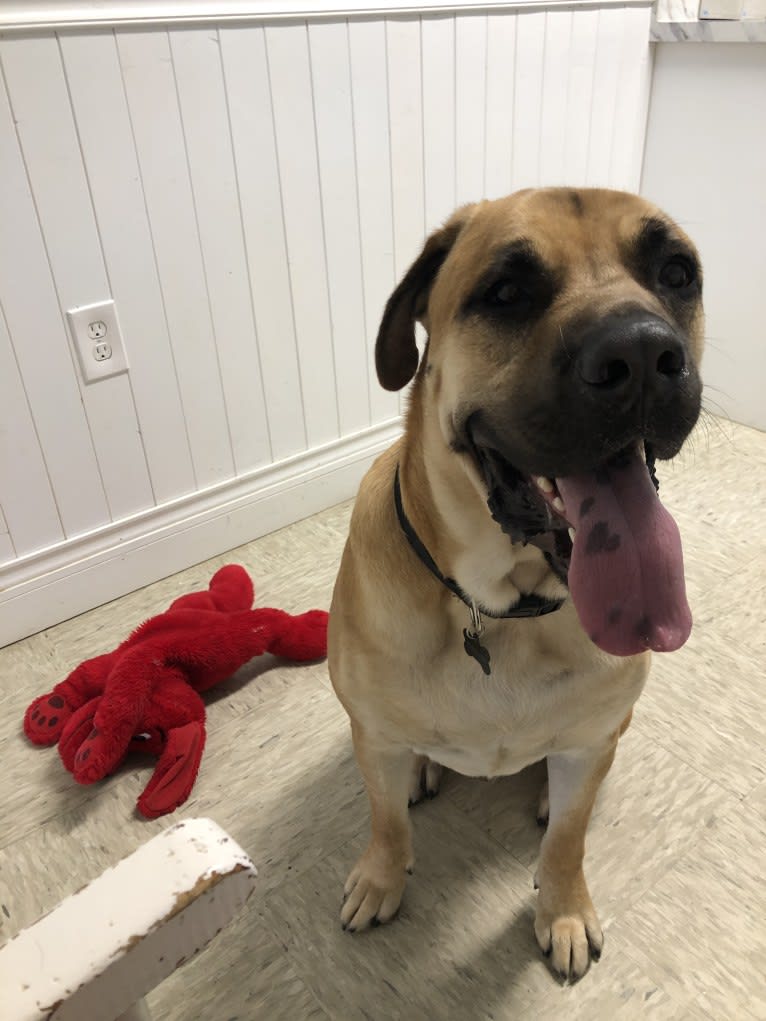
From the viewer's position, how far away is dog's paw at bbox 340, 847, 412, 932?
1119mm

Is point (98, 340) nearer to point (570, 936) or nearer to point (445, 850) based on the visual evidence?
point (445, 850)

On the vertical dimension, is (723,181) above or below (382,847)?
above

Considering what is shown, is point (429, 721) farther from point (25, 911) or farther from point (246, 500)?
point (246, 500)

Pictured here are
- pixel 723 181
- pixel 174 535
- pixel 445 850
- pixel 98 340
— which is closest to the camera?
pixel 445 850

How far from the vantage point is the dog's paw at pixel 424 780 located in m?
1.31

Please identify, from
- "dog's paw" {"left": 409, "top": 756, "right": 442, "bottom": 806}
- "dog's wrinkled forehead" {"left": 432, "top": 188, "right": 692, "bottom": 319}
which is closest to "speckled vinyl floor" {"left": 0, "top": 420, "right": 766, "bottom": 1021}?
"dog's paw" {"left": 409, "top": 756, "right": 442, "bottom": 806}

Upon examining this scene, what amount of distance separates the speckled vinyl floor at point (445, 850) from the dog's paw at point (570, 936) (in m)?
0.02

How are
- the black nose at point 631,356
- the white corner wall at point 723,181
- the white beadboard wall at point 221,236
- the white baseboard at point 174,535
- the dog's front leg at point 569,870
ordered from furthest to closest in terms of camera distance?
the white corner wall at point 723,181 → the white baseboard at point 174,535 → the white beadboard wall at point 221,236 → the dog's front leg at point 569,870 → the black nose at point 631,356

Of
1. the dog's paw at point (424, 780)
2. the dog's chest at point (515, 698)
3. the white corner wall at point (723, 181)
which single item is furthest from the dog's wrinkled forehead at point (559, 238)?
the white corner wall at point (723, 181)

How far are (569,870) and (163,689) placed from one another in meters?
0.75

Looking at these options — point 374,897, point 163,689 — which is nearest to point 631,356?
point 374,897

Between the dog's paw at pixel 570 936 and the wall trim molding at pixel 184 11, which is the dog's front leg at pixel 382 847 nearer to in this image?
the dog's paw at pixel 570 936

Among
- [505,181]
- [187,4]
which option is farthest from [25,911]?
[505,181]

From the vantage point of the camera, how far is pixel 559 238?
829 mm
